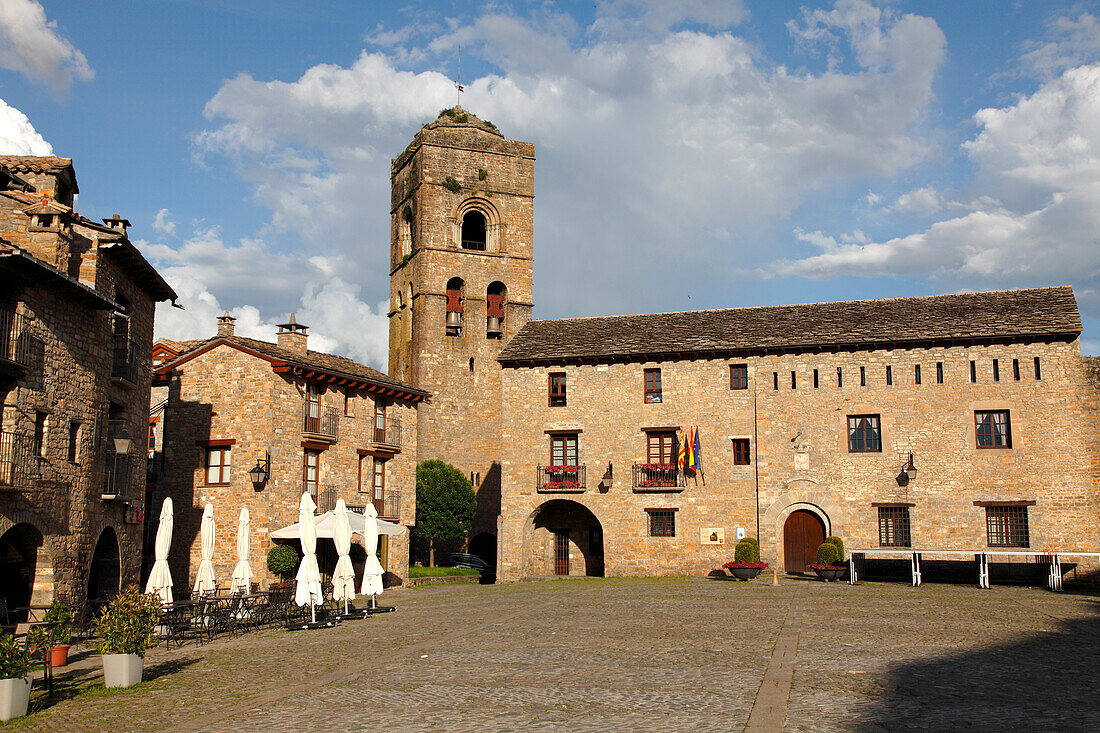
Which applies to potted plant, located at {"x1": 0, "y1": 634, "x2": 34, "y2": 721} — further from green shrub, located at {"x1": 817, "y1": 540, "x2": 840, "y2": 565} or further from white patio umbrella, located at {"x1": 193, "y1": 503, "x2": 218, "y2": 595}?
green shrub, located at {"x1": 817, "y1": 540, "x2": 840, "y2": 565}

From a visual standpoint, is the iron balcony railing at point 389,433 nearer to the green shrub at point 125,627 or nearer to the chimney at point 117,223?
the chimney at point 117,223

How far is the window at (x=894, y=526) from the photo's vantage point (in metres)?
33.0

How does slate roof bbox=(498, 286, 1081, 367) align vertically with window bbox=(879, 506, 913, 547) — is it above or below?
above

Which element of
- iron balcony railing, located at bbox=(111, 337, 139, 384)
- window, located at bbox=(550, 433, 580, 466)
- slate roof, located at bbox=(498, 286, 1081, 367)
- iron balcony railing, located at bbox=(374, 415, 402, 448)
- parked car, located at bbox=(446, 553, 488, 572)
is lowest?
parked car, located at bbox=(446, 553, 488, 572)

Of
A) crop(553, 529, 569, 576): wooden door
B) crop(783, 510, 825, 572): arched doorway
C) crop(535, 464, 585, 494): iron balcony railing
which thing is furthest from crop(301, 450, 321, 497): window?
crop(783, 510, 825, 572): arched doorway

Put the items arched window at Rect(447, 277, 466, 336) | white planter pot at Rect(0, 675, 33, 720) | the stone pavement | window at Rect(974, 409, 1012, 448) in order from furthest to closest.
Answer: arched window at Rect(447, 277, 466, 336)
window at Rect(974, 409, 1012, 448)
white planter pot at Rect(0, 675, 33, 720)
the stone pavement

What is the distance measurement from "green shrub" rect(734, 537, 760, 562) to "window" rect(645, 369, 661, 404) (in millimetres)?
6549

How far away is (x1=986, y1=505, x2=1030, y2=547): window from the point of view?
105 ft

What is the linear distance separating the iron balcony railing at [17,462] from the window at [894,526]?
2727 centimetres

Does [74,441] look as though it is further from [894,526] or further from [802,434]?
[894,526]

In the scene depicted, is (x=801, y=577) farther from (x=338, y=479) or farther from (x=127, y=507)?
(x=127, y=507)

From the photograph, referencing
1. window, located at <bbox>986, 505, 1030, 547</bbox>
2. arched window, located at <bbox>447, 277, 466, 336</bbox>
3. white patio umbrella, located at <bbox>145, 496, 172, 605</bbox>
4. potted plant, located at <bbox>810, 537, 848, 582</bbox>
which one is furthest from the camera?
arched window, located at <bbox>447, 277, 466, 336</bbox>

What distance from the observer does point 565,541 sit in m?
38.1

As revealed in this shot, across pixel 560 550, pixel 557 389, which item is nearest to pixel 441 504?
pixel 560 550
